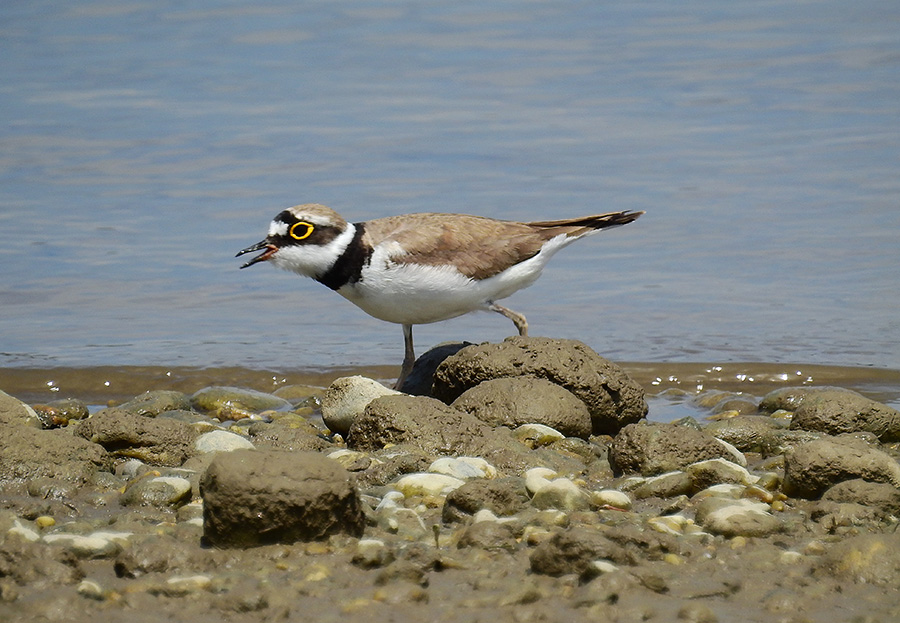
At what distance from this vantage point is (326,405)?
22.4 feet

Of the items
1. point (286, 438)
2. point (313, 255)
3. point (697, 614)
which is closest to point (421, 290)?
point (313, 255)

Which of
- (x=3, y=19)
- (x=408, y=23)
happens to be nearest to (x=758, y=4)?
(x=408, y=23)

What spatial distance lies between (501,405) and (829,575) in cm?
279

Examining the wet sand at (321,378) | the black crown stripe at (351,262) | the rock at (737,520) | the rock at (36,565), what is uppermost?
the black crown stripe at (351,262)

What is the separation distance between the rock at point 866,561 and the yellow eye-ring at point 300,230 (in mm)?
4705

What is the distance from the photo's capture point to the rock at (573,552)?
396cm

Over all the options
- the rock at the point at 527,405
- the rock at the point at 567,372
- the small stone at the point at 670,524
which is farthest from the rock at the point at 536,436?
the small stone at the point at 670,524

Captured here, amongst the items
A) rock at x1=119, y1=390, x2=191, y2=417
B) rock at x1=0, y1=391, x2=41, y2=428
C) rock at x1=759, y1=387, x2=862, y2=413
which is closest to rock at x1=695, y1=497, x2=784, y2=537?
rock at x1=759, y1=387, x2=862, y2=413

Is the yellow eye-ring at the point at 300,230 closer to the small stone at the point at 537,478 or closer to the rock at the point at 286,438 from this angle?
the rock at the point at 286,438

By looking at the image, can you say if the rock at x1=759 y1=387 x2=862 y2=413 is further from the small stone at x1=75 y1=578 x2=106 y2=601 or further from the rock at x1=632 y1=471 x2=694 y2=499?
the small stone at x1=75 y1=578 x2=106 y2=601

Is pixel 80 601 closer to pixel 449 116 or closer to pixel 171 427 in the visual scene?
pixel 171 427

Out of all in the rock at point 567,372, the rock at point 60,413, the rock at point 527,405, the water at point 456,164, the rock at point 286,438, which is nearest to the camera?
the rock at point 286,438

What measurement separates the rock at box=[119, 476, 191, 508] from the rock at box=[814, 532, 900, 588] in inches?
103

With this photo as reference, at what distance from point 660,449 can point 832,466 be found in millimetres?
852
